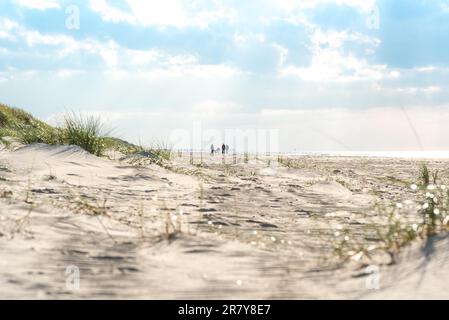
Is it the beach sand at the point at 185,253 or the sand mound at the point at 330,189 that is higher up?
the sand mound at the point at 330,189

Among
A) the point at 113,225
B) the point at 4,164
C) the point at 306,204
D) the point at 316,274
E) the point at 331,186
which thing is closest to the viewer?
the point at 316,274

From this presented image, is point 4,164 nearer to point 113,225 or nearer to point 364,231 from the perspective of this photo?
point 113,225

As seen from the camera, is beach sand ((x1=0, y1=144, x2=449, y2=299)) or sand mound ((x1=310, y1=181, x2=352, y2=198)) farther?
sand mound ((x1=310, y1=181, x2=352, y2=198))

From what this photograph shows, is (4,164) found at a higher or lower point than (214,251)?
higher

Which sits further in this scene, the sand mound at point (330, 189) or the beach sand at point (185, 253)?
the sand mound at point (330, 189)

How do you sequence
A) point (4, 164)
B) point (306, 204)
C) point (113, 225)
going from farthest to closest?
point (4, 164)
point (306, 204)
point (113, 225)

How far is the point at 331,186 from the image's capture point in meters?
8.19

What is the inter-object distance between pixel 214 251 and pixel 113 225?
3.20 ft

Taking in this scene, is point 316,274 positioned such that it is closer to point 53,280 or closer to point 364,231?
point 53,280

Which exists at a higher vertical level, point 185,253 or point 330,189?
point 330,189

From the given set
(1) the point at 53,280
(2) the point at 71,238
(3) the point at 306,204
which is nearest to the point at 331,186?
(3) the point at 306,204

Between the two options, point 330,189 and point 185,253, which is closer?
point 185,253

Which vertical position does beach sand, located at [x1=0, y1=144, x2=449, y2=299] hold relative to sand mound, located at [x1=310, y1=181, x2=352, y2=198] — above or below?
below

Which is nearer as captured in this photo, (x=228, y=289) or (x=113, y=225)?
(x=228, y=289)
